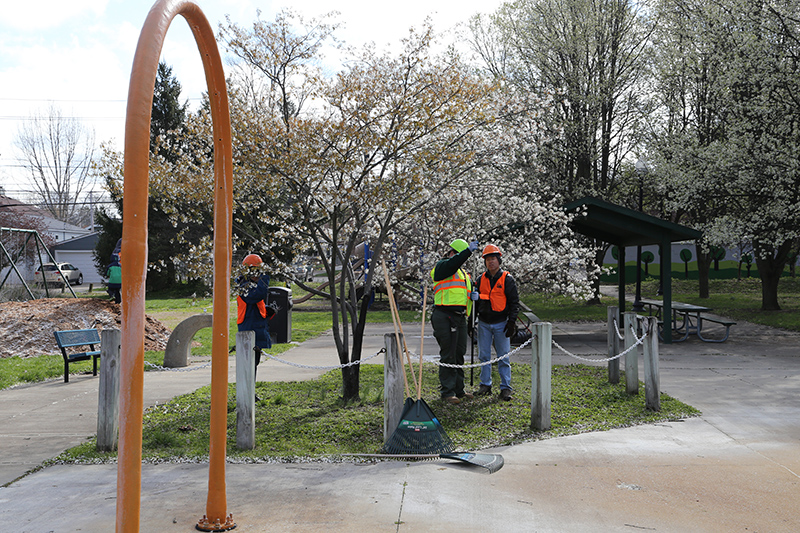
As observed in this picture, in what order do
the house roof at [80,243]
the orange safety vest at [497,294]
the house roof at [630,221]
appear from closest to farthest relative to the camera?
the orange safety vest at [497,294] < the house roof at [630,221] < the house roof at [80,243]

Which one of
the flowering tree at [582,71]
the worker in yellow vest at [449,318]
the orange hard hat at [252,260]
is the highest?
the flowering tree at [582,71]

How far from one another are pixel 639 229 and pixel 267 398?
9908 mm

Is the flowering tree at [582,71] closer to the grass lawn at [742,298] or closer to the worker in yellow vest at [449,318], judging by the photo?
the grass lawn at [742,298]

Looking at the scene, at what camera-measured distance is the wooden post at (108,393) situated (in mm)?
6074

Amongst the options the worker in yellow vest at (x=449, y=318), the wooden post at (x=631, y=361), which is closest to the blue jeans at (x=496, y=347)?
the worker in yellow vest at (x=449, y=318)

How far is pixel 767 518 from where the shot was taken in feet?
14.3

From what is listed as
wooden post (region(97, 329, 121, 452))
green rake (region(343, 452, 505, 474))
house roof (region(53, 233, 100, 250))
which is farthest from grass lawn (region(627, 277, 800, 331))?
house roof (region(53, 233, 100, 250))

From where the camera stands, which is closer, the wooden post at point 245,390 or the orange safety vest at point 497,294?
the wooden post at point 245,390

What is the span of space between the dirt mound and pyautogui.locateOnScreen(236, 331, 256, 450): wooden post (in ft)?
25.4

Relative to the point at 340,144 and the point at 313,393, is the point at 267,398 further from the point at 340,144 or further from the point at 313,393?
the point at 340,144

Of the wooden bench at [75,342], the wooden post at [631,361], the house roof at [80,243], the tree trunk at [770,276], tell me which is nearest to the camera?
the wooden post at [631,361]

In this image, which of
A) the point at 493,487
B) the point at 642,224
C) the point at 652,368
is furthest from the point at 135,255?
the point at 642,224

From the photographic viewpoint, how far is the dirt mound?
1312cm

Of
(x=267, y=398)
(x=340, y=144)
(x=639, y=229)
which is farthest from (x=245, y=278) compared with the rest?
(x=639, y=229)
